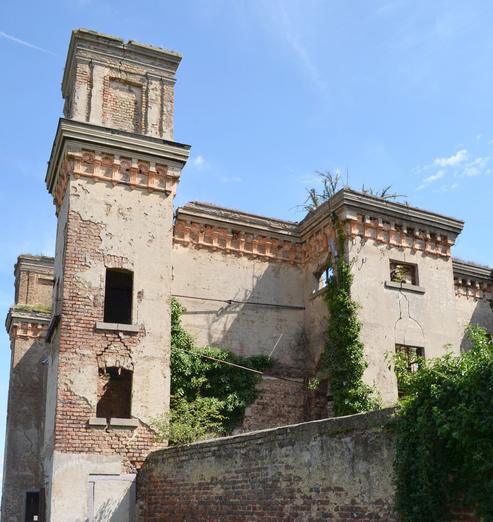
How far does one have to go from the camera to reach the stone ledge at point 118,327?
15.8 m

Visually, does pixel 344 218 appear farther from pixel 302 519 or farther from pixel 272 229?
pixel 302 519

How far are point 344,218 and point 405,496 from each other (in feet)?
38.9

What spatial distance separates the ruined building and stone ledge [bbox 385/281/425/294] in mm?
36

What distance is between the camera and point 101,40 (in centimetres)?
1822

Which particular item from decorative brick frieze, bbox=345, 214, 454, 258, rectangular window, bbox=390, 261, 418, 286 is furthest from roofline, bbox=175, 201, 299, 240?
rectangular window, bbox=390, 261, 418, 286

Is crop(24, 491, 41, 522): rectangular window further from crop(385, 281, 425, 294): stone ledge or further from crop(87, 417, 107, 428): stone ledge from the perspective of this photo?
crop(385, 281, 425, 294): stone ledge

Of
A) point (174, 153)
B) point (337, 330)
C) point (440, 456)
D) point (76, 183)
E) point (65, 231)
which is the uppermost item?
point (174, 153)

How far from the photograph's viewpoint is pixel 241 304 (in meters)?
19.7

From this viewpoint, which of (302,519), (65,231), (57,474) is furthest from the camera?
(65,231)

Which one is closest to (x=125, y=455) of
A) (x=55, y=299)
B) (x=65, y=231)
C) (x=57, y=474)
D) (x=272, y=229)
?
(x=57, y=474)

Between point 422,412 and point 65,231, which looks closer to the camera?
point 422,412

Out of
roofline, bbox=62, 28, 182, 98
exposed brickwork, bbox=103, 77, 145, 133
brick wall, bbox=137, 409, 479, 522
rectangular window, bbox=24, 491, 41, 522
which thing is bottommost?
rectangular window, bbox=24, 491, 41, 522

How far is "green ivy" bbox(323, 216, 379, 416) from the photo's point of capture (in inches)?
674

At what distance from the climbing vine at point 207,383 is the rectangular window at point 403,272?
14.8 feet
